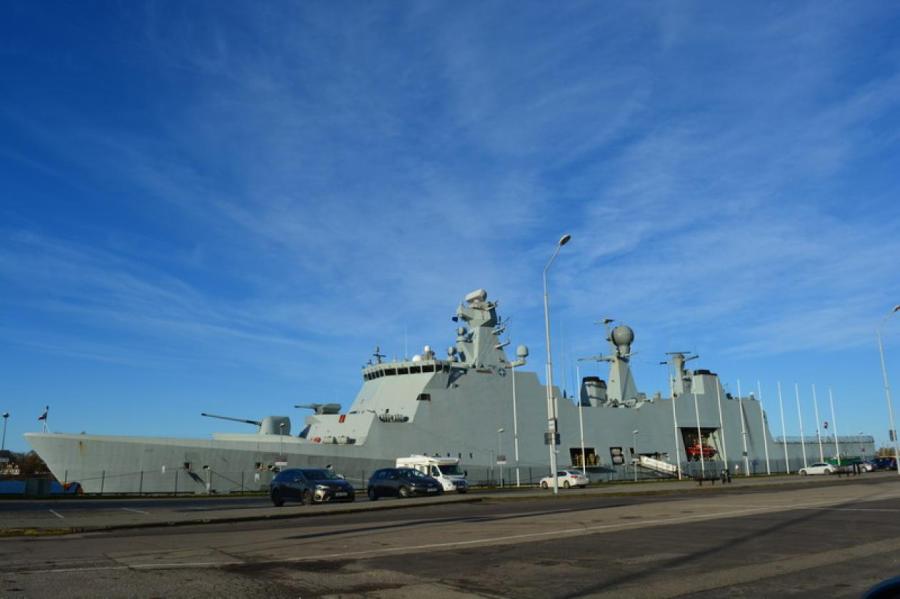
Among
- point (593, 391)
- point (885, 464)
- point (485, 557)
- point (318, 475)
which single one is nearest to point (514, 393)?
point (593, 391)

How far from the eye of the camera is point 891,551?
9406 mm

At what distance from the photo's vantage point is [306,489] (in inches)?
963

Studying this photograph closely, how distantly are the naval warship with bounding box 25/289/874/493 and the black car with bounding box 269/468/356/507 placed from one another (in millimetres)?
11766

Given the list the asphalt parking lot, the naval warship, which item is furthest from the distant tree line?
the asphalt parking lot

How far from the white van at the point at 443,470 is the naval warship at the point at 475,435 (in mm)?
4515

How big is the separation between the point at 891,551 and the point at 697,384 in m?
50.6

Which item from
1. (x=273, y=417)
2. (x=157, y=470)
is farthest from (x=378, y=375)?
(x=157, y=470)

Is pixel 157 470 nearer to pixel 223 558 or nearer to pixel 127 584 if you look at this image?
pixel 223 558

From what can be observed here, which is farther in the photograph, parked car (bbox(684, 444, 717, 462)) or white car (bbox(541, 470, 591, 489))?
parked car (bbox(684, 444, 717, 462))

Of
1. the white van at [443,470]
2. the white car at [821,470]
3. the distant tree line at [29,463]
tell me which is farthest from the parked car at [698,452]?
the distant tree line at [29,463]

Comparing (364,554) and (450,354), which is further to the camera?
(450,354)

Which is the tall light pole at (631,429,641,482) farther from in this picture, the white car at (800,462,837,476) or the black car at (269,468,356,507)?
the black car at (269,468,356,507)

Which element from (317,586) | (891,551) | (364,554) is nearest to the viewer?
(317,586)

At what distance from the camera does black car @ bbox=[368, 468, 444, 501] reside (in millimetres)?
27703
